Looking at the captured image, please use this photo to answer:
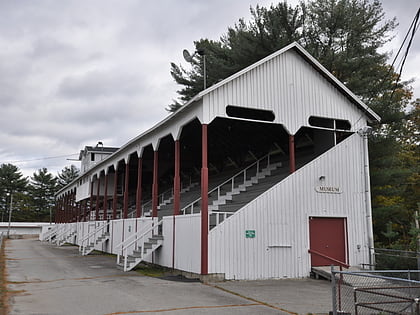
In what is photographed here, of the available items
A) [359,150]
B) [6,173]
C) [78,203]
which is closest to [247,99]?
[359,150]

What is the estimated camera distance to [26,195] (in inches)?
3378

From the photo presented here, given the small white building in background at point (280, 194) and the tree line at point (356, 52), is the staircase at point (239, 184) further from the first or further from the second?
the tree line at point (356, 52)

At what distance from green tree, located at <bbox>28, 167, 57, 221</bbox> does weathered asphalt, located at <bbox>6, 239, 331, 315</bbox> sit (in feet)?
250

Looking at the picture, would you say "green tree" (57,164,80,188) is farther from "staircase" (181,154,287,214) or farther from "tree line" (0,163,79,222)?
"staircase" (181,154,287,214)

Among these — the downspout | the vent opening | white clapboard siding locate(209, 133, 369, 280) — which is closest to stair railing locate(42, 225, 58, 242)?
the vent opening

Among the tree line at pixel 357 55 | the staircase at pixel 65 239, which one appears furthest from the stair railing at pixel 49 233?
the tree line at pixel 357 55

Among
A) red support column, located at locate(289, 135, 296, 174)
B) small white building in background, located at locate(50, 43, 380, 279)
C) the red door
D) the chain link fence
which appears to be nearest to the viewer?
the chain link fence

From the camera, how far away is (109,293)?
424 inches

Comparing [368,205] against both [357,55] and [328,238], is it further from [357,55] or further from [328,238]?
[357,55]

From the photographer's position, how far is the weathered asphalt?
8883mm

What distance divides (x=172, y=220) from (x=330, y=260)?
5949 millimetres

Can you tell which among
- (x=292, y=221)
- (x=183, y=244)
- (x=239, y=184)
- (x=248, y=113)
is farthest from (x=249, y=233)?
(x=248, y=113)

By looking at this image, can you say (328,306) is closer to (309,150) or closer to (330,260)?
(330,260)

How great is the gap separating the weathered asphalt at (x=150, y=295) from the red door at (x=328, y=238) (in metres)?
1.33
